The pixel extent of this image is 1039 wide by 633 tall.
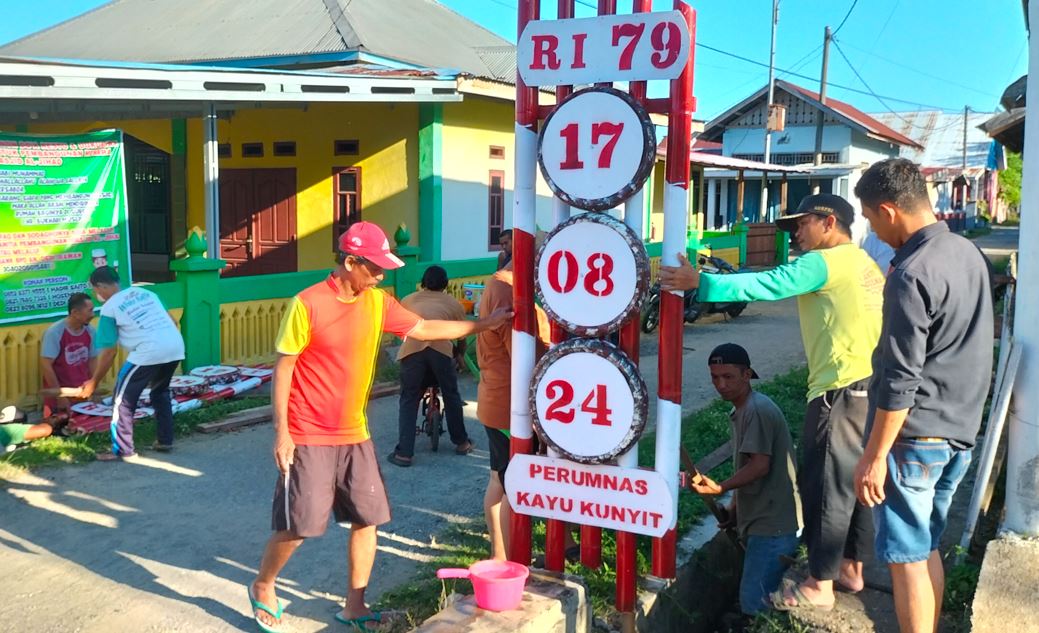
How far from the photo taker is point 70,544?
547 cm

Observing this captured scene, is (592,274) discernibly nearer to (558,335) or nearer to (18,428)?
(558,335)

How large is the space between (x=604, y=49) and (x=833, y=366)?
1666 mm

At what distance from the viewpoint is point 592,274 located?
3.62 metres

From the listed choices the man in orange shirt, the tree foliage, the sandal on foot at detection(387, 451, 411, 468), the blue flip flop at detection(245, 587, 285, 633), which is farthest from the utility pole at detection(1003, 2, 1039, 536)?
the tree foliage

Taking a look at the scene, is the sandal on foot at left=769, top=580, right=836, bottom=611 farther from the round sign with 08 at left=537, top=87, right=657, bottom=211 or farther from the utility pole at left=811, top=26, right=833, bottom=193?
the utility pole at left=811, top=26, right=833, bottom=193

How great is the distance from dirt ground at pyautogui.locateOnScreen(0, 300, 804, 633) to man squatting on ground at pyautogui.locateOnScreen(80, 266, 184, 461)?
1.16 feet

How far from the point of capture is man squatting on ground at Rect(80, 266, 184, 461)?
22.0ft

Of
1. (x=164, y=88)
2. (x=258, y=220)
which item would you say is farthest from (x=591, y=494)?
(x=258, y=220)

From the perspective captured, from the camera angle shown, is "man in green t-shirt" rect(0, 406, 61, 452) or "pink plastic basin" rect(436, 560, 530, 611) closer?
"pink plastic basin" rect(436, 560, 530, 611)

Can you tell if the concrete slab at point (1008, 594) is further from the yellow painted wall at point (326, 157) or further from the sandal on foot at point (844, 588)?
the yellow painted wall at point (326, 157)

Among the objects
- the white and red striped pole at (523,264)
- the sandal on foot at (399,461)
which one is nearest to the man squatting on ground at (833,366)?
the white and red striped pole at (523,264)

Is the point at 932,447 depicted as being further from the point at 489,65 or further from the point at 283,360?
the point at 489,65

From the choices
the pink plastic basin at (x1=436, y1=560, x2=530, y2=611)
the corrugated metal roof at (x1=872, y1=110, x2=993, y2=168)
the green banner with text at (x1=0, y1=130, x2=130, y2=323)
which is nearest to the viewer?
the pink plastic basin at (x1=436, y1=560, x2=530, y2=611)

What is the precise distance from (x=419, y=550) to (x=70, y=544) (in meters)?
2.01
